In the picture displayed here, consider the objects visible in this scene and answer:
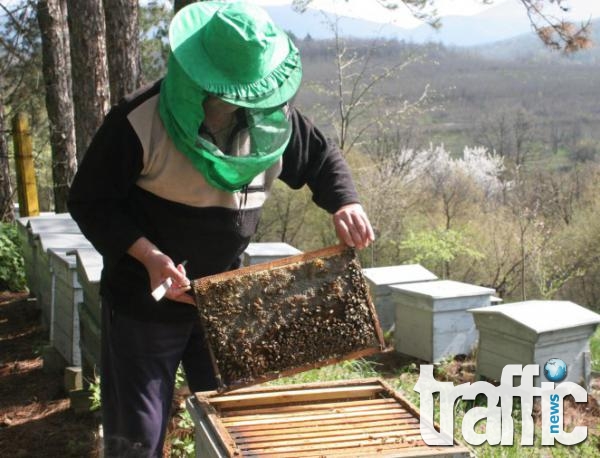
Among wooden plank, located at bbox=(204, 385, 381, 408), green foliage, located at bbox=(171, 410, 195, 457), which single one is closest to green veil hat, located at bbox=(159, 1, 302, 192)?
wooden plank, located at bbox=(204, 385, 381, 408)

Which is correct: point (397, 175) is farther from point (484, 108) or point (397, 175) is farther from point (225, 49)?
point (484, 108)

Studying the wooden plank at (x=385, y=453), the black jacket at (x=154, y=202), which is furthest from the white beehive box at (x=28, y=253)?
the wooden plank at (x=385, y=453)

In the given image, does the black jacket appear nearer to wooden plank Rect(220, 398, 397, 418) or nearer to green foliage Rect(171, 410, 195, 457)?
wooden plank Rect(220, 398, 397, 418)

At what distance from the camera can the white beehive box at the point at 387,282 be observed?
7.11 metres

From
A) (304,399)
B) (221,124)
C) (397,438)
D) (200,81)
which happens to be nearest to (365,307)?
(304,399)

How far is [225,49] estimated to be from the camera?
2.08 meters

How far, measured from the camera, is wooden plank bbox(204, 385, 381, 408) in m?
2.25

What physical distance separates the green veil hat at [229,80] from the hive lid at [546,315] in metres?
3.38

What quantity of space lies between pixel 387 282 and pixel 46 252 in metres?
3.30

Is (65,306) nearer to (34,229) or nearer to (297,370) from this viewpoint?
(34,229)

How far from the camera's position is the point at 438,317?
6.37m

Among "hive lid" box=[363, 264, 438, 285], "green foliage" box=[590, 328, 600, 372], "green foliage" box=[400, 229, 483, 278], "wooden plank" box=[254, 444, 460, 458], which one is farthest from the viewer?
"green foliage" box=[400, 229, 483, 278]

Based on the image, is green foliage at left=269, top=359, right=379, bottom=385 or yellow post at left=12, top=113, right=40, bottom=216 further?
yellow post at left=12, top=113, right=40, bottom=216

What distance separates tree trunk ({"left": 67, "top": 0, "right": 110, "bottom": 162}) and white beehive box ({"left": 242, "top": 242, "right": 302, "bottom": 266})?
210 cm
